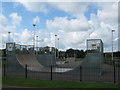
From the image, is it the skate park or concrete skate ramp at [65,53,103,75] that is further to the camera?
concrete skate ramp at [65,53,103,75]

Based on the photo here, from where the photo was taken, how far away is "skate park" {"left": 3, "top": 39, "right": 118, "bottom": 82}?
1722 cm

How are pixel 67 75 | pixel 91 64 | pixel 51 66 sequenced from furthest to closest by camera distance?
pixel 91 64
pixel 67 75
pixel 51 66

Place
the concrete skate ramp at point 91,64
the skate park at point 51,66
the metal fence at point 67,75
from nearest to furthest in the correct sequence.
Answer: the metal fence at point 67,75
the skate park at point 51,66
the concrete skate ramp at point 91,64

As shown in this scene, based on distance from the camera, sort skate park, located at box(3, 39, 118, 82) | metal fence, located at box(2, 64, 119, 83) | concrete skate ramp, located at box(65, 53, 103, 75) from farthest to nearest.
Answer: concrete skate ramp, located at box(65, 53, 103, 75)
skate park, located at box(3, 39, 118, 82)
metal fence, located at box(2, 64, 119, 83)

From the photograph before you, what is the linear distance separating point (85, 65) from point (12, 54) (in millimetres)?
9692

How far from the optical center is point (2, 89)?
10.4 metres

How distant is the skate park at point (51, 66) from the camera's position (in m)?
17.2

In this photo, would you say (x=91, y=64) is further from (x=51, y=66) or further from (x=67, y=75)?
(x=51, y=66)

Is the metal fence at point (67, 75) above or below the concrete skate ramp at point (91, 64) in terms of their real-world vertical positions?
below

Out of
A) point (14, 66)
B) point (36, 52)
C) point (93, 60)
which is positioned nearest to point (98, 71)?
point (93, 60)

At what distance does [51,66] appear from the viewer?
15391 millimetres

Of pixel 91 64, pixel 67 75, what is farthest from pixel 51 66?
pixel 91 64

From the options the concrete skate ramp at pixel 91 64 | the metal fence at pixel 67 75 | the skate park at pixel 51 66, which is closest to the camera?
the metal fence at pixel 67 75

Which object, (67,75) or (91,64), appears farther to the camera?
(91,64)
